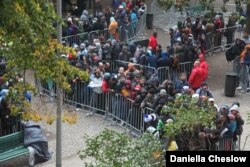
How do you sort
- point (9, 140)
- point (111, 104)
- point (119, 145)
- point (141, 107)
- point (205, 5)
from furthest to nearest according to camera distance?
1. point (205, 5)
2. point (111, 104)
3. point (141, 107)
4. point (9, 140)
5. point (119, 145)

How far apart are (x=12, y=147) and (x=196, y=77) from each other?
22.8 feet

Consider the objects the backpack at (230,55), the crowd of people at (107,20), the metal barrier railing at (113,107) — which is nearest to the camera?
the metal barrier railing at (113,107)

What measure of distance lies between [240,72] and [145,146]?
40.0ft

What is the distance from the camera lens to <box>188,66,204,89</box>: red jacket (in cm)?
2073

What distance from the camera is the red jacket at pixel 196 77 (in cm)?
2073

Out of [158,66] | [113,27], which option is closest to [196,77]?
[158,66]

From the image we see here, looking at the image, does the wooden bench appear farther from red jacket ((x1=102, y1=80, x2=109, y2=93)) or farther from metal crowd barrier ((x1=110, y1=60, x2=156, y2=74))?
metal crowd barrier ((x1=110, y1=60, x2=156, y2=74))

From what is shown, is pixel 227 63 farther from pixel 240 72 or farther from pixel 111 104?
pixel 111 104

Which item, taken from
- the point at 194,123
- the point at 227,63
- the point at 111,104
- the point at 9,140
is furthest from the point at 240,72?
the point at 194,123

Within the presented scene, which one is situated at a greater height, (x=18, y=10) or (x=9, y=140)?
(x=18, y=10)

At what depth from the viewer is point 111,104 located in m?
19.1

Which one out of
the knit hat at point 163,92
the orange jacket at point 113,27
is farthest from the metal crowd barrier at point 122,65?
the orange jacket at point 113,27

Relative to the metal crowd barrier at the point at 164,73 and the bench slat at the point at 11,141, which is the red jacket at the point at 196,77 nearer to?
the metal crowd barrier at the point at 164,73

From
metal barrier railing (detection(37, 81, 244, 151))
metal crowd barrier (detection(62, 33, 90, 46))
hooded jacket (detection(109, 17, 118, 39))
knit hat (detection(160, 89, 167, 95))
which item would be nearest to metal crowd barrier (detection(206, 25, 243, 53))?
Result: hooded jacket (detection(109, 17, 118, 39))
